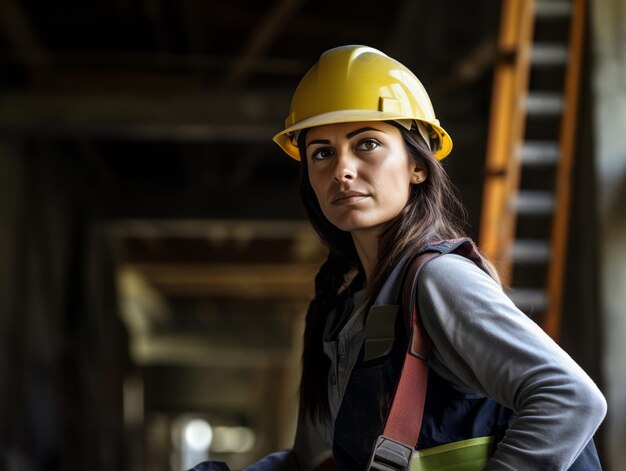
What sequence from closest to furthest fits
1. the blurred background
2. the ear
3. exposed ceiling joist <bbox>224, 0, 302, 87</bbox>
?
1. the ear
2. the blurred background
3. exposed ceiling joist <bbox>224, 0, 302, 87</bbox>

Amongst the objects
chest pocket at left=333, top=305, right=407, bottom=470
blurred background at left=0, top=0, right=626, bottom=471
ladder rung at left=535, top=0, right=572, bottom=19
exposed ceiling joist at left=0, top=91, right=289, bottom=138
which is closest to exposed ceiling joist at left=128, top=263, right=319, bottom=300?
blurred background at left=0, top=0, right=626, bottom=471

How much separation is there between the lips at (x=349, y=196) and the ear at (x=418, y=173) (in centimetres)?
14

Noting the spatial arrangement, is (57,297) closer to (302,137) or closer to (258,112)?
(258,112)

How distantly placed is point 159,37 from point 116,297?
5011 millimetres

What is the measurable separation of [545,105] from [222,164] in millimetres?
8878

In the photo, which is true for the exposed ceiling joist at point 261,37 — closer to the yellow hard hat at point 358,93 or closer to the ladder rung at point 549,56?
the ladder rung at point 549,56

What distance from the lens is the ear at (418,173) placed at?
236cm

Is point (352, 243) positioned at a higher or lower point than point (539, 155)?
lower

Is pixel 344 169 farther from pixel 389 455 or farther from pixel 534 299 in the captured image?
pixel 534 299

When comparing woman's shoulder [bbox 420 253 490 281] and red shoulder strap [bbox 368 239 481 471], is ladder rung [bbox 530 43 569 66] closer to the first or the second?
woman's shoulder [bbox 420 253 490 281]

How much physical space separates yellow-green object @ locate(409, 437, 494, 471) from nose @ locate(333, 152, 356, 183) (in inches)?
25.3

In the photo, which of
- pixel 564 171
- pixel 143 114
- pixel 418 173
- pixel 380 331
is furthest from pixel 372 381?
pixel 143 114

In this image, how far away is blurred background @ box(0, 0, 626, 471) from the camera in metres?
6.26

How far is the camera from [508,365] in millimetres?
1877
